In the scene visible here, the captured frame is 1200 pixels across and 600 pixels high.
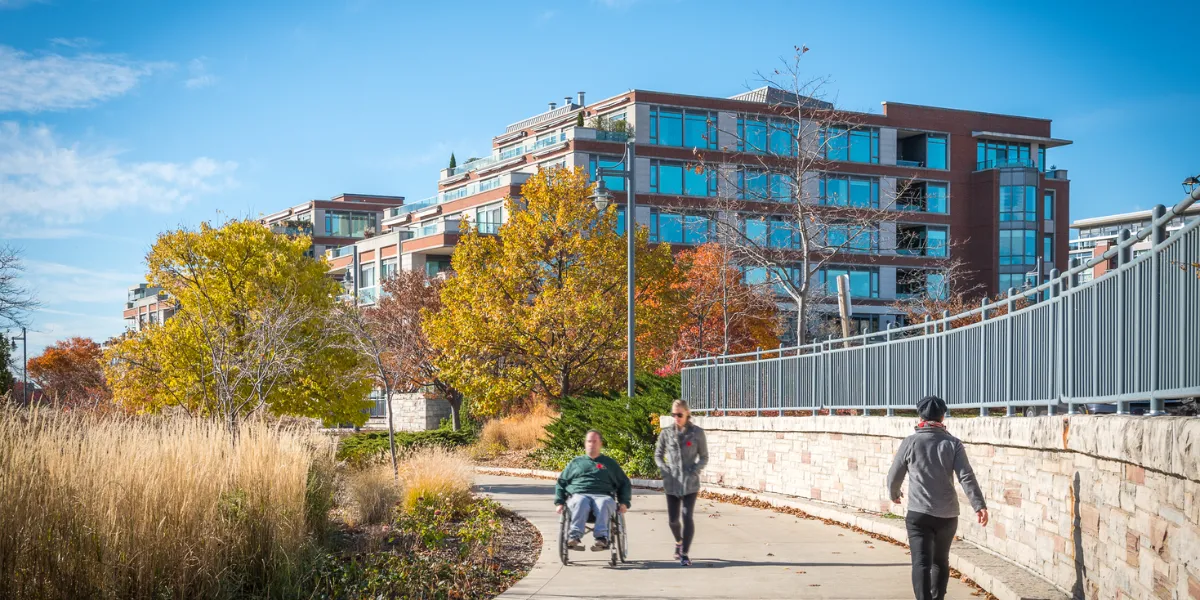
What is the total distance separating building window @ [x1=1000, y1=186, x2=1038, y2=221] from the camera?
2719 inches

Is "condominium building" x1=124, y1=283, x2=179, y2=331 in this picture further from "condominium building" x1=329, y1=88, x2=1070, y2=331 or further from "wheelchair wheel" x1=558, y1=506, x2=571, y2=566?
"wheelchair wheel" x1=558, y1=506, x2=571, y2=566

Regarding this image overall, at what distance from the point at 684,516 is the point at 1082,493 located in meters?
4.23

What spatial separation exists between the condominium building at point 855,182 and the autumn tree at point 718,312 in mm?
16293

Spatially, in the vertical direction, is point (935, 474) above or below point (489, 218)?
below

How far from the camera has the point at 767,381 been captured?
806 inches

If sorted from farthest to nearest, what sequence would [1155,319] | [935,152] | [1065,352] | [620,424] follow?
[935,152], [620,424], [1065,352], [1155,319]

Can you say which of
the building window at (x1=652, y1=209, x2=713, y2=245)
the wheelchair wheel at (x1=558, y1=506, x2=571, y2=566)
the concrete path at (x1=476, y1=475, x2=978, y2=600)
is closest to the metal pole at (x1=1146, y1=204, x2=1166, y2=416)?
the concrete path at (x1=476, y1=475, x2=978, y2=600)

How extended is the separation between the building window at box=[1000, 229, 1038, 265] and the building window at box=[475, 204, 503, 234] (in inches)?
1192

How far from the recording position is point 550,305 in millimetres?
31422

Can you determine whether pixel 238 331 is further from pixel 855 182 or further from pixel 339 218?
pixel 339 218

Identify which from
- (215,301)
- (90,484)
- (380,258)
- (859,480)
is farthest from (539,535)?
(380,258)

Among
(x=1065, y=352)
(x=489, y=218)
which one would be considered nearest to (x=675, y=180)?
(x=489, y=218)

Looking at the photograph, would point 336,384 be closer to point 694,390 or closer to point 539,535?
point 694,390

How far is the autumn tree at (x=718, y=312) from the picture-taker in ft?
131
